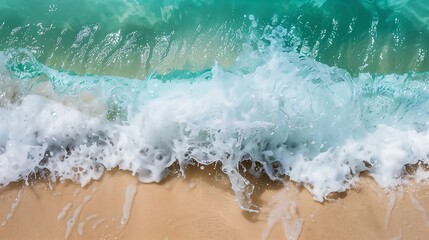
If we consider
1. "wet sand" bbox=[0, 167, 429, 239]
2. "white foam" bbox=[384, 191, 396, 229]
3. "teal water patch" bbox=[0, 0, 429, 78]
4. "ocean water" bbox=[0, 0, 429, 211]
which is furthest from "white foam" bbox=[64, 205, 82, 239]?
"white foam" bbox=[384, 191, 396, 229]

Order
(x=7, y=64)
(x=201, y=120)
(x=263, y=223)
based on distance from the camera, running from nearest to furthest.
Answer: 1. (x=263, y=223)
2. (x=201, y=120)
3. (x=7, y=64)

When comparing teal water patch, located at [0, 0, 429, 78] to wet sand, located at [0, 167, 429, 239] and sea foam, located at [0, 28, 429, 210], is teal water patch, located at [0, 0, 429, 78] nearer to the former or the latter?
sea foam, located at [0, 28, 429, 210]

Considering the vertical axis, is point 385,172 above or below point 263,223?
above

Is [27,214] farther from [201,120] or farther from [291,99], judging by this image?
[291,99]

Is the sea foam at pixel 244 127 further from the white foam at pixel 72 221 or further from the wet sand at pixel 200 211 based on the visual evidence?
the white foam at pixel 72 221

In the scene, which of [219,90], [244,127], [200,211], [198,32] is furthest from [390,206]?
[198,32]

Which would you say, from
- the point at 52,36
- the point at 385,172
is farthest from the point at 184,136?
the point at 52,36
